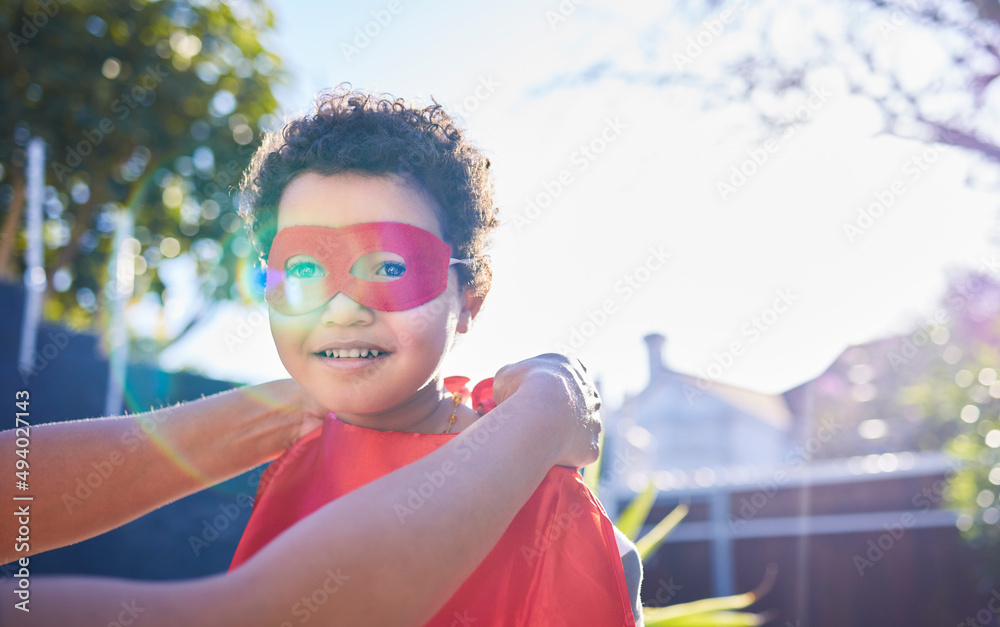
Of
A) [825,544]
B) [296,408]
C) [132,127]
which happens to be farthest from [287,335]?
[825,544]

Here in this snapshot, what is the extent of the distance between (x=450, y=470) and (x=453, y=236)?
2.80 ft

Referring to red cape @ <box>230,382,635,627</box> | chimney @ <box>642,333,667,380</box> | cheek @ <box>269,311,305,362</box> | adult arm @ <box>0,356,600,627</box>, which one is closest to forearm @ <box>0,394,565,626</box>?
adult arm @ <box>0,356,600,627</box>

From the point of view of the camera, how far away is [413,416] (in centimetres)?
145

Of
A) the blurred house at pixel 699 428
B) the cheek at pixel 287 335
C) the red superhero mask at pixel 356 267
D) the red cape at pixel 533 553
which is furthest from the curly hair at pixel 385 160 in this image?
the blurred house at pixel 699 428

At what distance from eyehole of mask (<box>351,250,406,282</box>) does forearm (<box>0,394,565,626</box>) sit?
58 cm

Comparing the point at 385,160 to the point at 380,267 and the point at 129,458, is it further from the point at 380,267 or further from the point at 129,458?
the point at 129,458

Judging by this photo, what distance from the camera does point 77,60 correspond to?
25.9 feet

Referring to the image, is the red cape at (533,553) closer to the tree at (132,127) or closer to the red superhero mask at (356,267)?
the red superhero mask at (356,267)

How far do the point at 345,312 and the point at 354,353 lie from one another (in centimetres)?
8

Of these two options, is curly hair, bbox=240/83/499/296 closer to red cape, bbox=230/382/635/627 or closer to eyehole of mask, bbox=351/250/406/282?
eyehole of mask, bbox=351/250/406/282

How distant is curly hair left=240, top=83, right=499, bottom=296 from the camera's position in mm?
1396

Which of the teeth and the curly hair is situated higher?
the curly hair

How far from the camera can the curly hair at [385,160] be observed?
140 cm

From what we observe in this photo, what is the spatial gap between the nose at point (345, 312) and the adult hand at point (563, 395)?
0.29m
